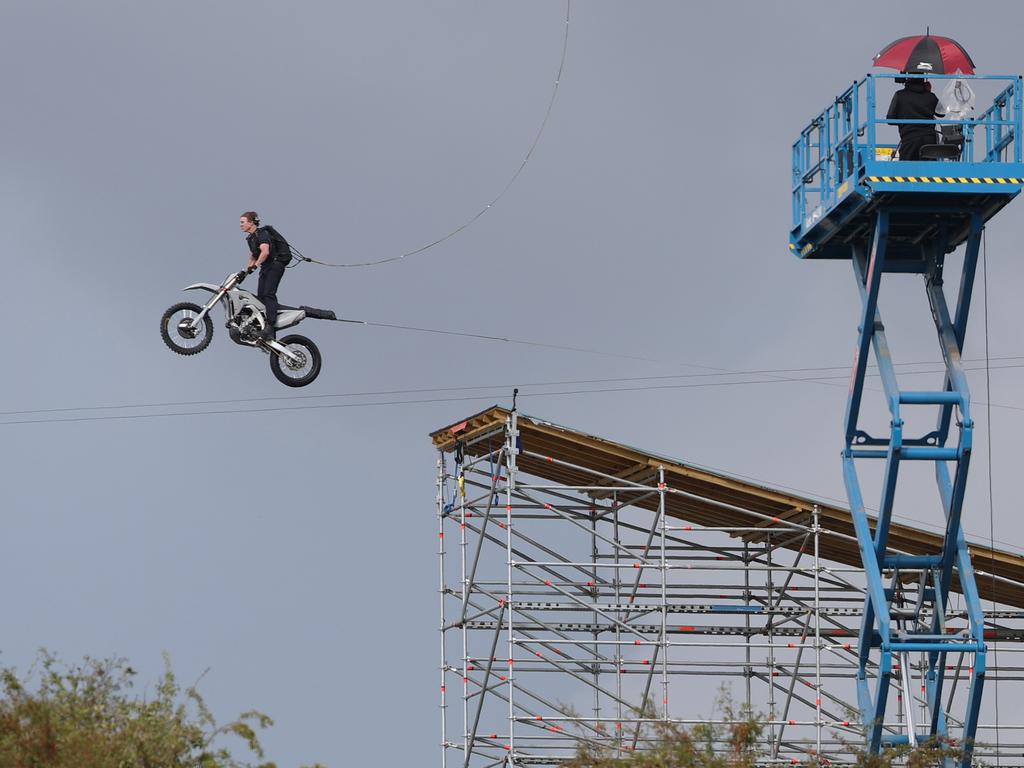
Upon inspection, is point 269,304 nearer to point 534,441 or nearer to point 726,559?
point 534,441

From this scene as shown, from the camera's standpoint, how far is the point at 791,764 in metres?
42.2

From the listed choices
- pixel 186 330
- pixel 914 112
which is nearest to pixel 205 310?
pixel 186 330

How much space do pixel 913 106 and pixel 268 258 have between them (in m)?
9.89

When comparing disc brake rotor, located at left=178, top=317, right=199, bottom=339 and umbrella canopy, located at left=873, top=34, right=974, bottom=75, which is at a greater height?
umbrella canopy, located at left=873, top=34, right=974, bottom=75

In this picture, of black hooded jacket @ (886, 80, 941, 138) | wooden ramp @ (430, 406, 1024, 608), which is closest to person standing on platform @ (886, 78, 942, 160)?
black hooded jacket @ (886, 80, 941, 138)

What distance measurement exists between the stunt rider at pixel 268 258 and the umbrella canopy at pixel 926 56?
942 cm

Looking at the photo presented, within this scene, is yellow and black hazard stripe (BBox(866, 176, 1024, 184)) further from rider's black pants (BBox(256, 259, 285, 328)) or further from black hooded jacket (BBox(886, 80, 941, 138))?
rider's black pants (BBox(256, 259, 285, 328))

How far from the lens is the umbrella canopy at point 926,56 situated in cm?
3775

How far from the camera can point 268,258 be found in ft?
120

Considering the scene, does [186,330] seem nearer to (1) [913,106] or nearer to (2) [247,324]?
(2) [247,324]

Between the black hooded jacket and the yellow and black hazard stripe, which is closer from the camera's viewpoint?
the yellow and black hazard stripe

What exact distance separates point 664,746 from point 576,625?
1431cm

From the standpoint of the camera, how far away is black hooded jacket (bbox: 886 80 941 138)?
37.9 metres

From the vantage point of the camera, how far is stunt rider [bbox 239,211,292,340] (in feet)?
120
